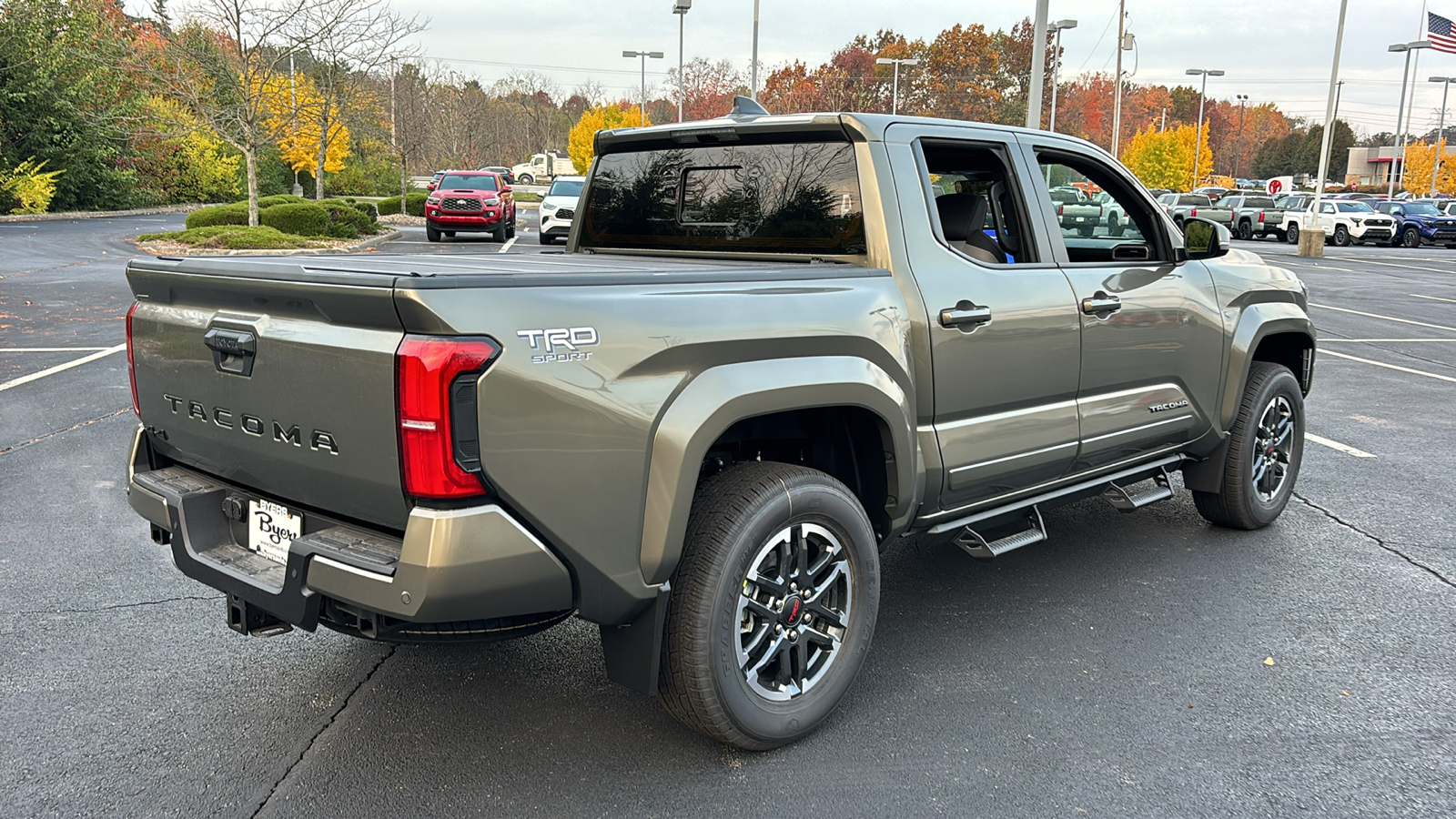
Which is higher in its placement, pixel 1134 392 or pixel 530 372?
pixel 530 372

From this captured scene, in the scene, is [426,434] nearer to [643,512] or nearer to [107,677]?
[643,512]

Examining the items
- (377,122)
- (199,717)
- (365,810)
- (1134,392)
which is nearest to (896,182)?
(1134,392)

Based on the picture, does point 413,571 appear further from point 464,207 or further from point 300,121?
point 300,121

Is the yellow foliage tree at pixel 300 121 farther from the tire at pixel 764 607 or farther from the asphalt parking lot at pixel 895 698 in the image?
the tire at pixel 764 607

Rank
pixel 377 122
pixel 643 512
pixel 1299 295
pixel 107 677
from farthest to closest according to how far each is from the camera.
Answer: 1. pixel 377 122
2. pixel 1299 295
3. pixel 107 677
4. pixel 643 512

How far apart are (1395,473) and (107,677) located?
692 cm

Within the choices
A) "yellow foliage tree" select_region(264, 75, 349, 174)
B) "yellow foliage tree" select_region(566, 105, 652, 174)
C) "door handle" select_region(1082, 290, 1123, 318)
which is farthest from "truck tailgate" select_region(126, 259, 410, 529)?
"yellow foliage tree" select_region(566, 105, 652, 174)

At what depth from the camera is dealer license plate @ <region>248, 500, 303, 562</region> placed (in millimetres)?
2906

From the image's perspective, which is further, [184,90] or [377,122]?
[377,122]

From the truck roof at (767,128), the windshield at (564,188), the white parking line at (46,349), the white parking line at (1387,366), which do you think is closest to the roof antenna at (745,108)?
the truck roof at (767,128)

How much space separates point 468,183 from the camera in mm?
28156

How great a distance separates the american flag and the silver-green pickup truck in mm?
34202

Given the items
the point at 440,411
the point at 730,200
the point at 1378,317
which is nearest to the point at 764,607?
the point at 440,411

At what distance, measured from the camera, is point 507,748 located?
320cm
